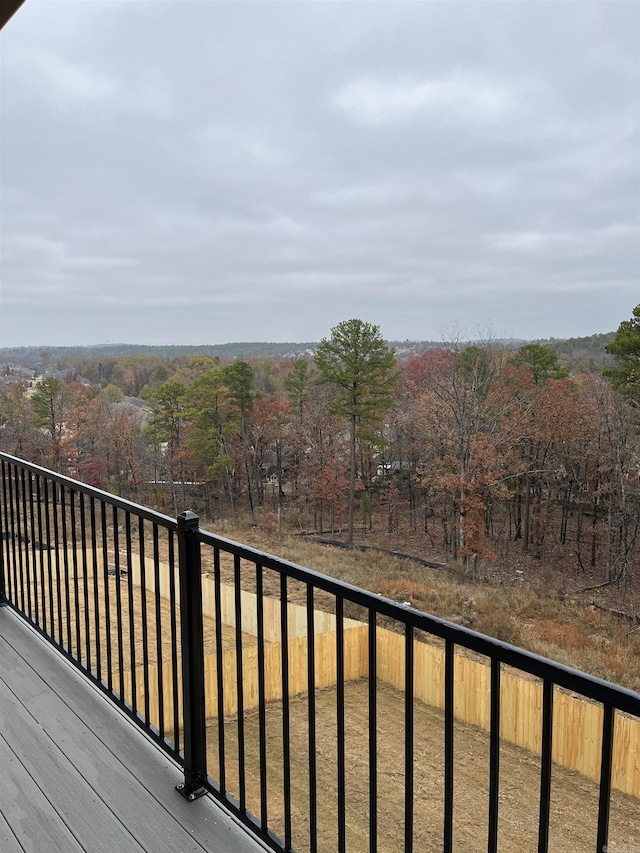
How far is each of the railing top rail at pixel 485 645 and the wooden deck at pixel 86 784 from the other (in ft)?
2.54

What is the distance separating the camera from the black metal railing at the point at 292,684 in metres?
0.98

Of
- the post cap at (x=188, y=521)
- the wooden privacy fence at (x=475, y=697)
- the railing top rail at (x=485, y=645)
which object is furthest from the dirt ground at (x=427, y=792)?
the railing top rail at (x=485, y=645)

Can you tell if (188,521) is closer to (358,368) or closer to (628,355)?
(628,355)

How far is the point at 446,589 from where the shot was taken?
15.1 metres

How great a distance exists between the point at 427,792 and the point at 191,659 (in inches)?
253

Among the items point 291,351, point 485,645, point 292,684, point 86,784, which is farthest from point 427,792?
point 291,351

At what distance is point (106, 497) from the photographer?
1.96m

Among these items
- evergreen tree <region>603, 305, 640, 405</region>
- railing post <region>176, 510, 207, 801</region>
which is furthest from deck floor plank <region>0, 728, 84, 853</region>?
evergreen tree <region>603, 305, 640, 405</region>

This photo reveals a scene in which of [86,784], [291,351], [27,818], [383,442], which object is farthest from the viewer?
[291,351]

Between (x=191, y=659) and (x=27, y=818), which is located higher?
(x=191, y=659)

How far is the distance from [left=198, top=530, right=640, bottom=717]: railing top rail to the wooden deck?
2.54 feet

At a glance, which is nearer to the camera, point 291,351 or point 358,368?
point 358,368

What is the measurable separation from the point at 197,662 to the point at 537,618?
14647 millimetres

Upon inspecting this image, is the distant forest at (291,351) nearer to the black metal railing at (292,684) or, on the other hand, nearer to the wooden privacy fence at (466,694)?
the wooden privacy fence at (466,694)
